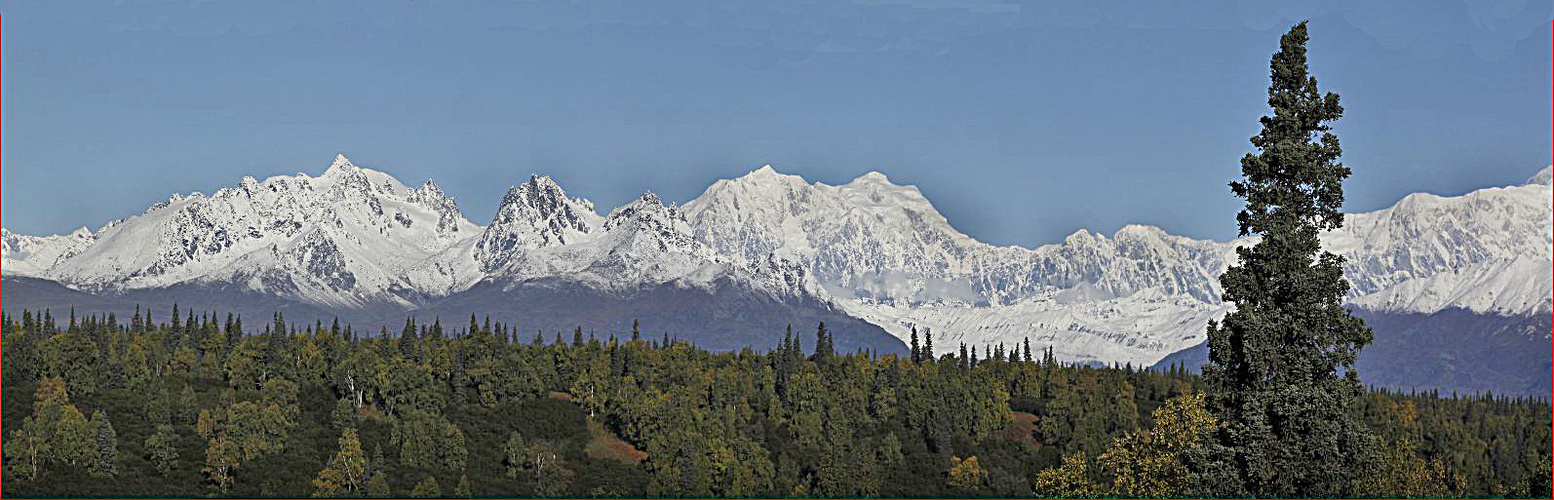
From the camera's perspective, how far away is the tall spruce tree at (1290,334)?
150ft

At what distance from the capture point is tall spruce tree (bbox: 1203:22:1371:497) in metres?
45.7

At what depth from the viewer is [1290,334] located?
4606 cm

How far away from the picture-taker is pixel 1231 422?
46.8 meters

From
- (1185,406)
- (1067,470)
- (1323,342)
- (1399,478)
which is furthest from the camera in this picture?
(1399,478)

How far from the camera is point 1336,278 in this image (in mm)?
45969

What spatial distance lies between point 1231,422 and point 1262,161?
7.15m

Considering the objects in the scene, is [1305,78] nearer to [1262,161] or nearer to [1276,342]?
[1262,161]

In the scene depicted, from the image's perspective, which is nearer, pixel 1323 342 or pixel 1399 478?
pixel 1323 342

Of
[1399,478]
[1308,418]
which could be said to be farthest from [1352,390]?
[1399,478]

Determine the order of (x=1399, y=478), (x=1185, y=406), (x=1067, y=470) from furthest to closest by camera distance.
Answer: (x=1399, y=478), (x=1067, y=470), (x=1185, y=406)

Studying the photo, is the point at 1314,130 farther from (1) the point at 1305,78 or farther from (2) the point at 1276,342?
(2) the point at 1276,342

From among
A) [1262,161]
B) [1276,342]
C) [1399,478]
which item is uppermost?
[1262,161]

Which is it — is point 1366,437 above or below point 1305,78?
below

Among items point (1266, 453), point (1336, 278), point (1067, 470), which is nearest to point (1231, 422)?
point (1266, 453)
